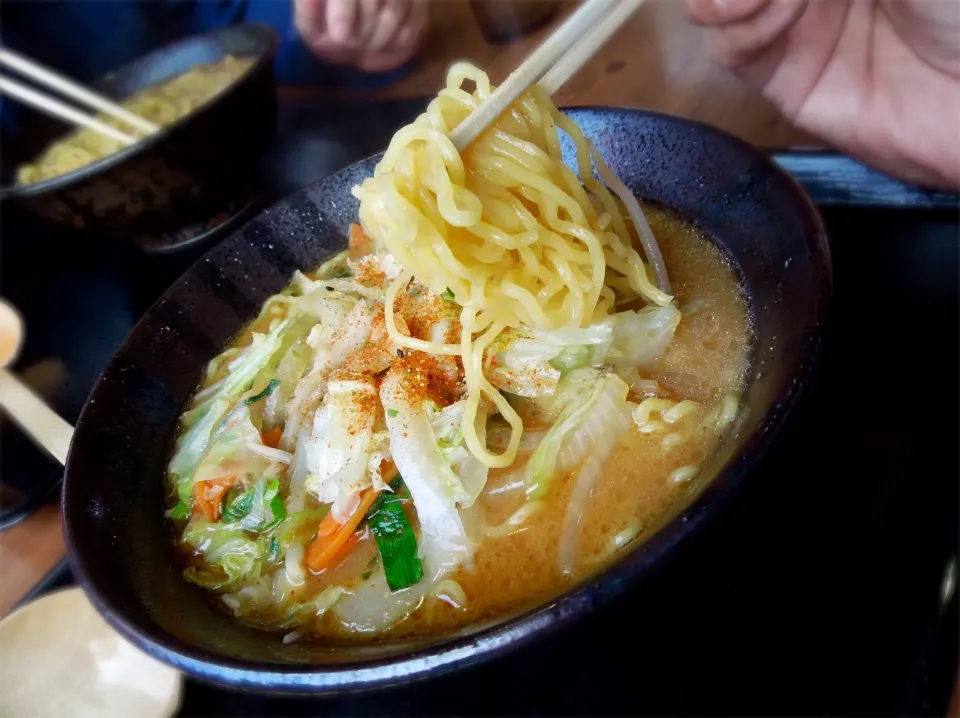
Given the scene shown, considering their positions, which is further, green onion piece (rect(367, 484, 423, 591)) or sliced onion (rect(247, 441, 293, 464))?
sliced onion (rect(247, 441, 293, 464))

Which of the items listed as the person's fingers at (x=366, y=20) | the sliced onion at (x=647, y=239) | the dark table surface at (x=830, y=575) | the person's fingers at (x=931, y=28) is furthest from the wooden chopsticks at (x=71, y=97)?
the person's fingers at (x=931, y=28)

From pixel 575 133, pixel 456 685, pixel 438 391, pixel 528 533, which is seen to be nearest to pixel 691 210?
pixel 575 133

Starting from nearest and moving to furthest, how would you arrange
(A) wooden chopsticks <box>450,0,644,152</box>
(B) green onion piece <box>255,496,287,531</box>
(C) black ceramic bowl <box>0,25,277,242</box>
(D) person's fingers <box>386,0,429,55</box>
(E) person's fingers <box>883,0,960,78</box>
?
(A) wooden chopsticks <box>450,0,644,152</box>
(B) green onion piece <box>255,496,287,531</box>
(E) person's fingers <box>883,0,960,78</box>
(C) black ceramic bowl <box>0,25,277,242</box>
(D) person's fingers <box>386,0,429,55</box>

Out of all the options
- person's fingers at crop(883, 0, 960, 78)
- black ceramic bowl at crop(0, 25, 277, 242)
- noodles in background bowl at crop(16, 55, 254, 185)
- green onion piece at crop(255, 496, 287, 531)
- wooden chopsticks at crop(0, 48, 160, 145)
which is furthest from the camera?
noodles in background bowl at crop(16, 55, 254, 185)

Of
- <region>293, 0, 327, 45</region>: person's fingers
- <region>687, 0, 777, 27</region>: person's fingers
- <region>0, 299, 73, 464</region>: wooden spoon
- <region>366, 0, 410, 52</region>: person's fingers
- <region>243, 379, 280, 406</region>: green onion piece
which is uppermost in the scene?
<region>293, 0, 327, 45</region>: person's fingers

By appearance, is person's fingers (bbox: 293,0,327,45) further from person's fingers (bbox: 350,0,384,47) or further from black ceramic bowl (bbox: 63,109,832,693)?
black ceramic bowl (bbox: 63,109,832,693)

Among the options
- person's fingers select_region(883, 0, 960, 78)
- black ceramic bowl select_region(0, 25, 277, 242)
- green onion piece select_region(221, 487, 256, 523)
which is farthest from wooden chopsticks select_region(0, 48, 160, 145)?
person's fingers select_region(883, 0, 960, 78)
